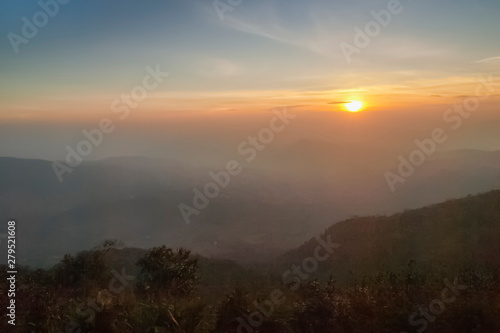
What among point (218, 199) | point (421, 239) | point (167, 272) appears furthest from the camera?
point (218, 199)

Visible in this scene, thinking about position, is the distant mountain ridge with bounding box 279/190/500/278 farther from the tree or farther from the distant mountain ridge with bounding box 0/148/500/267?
the tree

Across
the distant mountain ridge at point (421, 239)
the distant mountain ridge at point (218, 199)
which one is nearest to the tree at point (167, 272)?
the distant mountain ridge at point (421, 239)

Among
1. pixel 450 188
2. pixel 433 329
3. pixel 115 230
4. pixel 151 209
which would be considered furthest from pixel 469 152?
pixel 433 329

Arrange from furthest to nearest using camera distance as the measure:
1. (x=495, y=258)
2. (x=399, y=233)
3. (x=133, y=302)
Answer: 1. (x=399, y=233)
2. (x=495, y=258)
3. (x=133, y=302)

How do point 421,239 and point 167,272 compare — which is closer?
point 167,272

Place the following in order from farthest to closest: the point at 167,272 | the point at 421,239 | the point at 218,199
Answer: the point at 218,199 < the point at 421,239 < the point at 167,272

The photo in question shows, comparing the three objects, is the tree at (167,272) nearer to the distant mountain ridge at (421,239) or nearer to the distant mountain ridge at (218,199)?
the distant mountain ridge at (421,239)

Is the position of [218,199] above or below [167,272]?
above

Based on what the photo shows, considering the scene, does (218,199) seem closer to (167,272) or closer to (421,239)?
(421,239)

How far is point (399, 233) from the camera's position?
2612 cm

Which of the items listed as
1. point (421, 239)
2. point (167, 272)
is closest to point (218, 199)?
point (421, 239)

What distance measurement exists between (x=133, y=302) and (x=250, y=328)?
2103mm

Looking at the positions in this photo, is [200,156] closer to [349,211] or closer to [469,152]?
[349,211]

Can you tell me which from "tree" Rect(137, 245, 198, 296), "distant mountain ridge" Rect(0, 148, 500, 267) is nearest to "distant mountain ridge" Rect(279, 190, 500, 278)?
"distant mountain ridge" Rect(0, 148, 500, 267)
